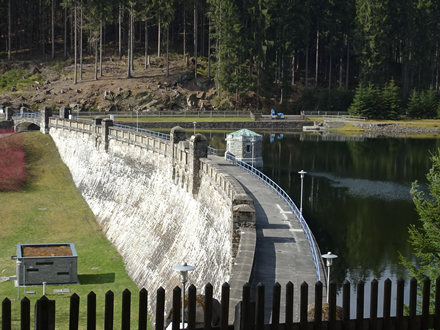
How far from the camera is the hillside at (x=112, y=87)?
10712 cm

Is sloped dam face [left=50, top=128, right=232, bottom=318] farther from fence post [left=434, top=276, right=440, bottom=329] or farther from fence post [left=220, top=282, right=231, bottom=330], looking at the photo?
fence post [left=220, top=282, right=231, bottom=330]

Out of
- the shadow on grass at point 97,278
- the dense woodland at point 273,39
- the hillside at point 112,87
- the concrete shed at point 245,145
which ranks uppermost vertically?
the dense woodland at point 273,39

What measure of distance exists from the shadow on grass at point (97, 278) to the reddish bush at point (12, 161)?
1031 inches

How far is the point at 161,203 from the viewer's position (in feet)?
157

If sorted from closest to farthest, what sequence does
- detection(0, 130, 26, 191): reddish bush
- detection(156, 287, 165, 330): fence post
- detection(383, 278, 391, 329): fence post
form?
detection(156, 287, 165, 330): fence post
detection(383, 278, 391, 329): fence post
detection(0, 130, 26, 191): reddish bush

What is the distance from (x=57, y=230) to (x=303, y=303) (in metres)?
49.9

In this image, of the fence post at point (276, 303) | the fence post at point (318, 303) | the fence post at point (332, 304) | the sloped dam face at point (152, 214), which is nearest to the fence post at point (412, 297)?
the fence post at point (332, 304)

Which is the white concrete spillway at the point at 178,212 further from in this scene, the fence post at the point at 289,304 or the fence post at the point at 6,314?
the fence post at the point at 6,314

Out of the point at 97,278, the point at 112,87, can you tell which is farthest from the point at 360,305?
the point at 112,87

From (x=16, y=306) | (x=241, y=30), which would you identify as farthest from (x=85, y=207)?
(x=241, y=30)

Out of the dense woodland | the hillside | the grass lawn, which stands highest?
the dense woodland

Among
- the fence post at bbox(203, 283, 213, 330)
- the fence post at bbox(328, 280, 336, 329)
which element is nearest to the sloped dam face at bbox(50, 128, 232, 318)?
the fence post at bbox(328, 280, 336, 329)

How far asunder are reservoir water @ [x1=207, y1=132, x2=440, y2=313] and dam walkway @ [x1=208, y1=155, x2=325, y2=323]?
11.3 ft

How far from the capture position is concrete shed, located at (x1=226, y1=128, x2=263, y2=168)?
211 feet
